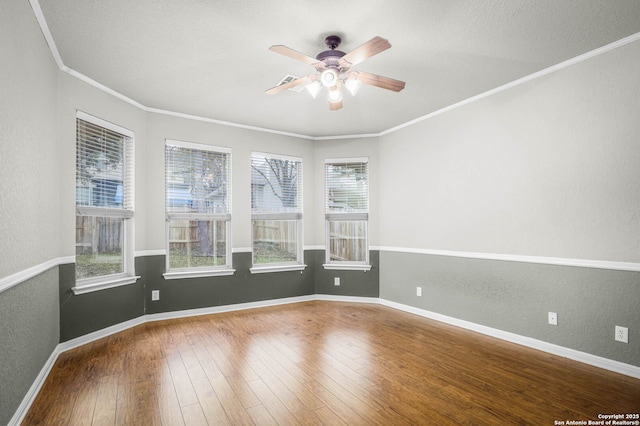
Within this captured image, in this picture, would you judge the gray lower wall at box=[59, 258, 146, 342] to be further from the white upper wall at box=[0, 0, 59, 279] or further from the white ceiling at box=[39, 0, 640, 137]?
the white ceiling at box=[39, 0, 640, 137]

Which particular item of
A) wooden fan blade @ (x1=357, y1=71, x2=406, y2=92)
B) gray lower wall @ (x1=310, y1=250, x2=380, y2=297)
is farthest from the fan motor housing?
gray lower wall @ (x1=310, y1=250, x2=380, y2=297)

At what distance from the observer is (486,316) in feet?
12.3

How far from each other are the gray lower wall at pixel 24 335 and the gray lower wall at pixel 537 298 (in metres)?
4.08

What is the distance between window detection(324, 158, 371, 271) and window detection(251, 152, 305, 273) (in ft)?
1.65

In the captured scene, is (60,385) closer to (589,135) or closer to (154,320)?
(154,320)

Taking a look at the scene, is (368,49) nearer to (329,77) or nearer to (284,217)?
(329,77)

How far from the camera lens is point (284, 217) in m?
5.30

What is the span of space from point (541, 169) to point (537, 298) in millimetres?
1287

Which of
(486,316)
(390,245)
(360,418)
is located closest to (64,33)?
(360,418)

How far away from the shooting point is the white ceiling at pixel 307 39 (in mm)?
2297

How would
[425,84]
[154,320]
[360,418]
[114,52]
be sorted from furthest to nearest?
[154,320] < [425,84] < [114,52] < [360,418]

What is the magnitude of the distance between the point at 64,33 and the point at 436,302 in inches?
186

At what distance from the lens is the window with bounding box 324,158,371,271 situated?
17.7 ft

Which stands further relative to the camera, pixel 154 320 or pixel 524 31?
pixel 154 320
